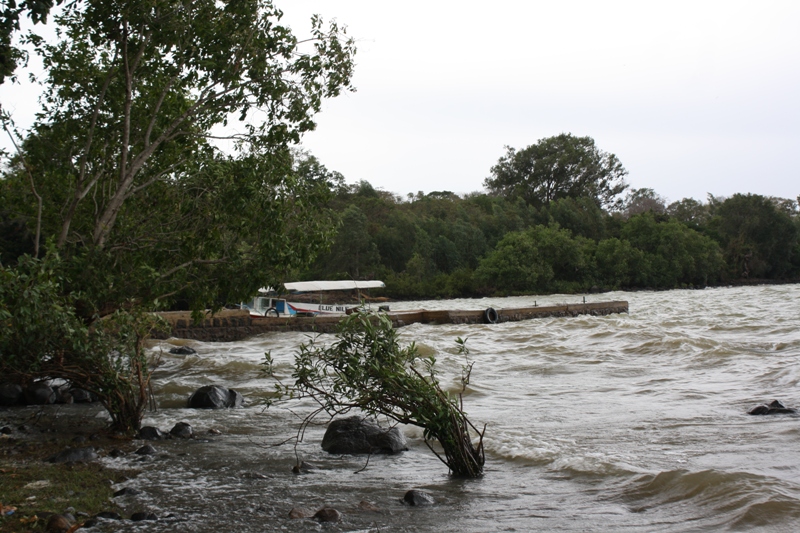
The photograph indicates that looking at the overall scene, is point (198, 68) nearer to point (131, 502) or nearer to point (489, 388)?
point (131, 502)

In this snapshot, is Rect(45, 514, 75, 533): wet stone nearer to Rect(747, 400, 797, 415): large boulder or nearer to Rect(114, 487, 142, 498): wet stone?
Rect(114, 487, 142, 498): wet stone

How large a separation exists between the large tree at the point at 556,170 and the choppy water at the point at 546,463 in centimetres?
6996

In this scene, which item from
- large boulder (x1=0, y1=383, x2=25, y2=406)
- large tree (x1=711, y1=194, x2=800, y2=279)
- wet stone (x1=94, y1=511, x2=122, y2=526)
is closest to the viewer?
wet stone (x1=94, y1=511, x2=122, y2=526)

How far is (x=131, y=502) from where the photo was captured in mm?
5180

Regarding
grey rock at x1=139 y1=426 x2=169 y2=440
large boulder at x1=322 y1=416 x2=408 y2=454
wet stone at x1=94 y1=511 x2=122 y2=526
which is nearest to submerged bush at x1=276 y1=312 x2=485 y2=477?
large boulder at x1=322 y1=416 x2=408 y2=454

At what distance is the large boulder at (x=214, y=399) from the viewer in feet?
33.1

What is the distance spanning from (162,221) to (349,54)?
323 cm

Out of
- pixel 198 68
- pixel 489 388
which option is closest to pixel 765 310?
pixel 489 388

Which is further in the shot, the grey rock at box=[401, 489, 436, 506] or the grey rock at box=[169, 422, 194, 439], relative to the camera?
the grey rock at box=[169, 422, 194, 439]

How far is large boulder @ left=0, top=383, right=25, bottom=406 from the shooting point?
32.9 feet

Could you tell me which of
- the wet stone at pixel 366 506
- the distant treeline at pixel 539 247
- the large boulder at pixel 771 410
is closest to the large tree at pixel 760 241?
the distant treeline at pixel 539 247

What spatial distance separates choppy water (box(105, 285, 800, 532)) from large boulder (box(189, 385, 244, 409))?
258 millimetres

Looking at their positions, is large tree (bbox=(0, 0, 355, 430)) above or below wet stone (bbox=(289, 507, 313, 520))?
above

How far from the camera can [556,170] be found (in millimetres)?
82438
